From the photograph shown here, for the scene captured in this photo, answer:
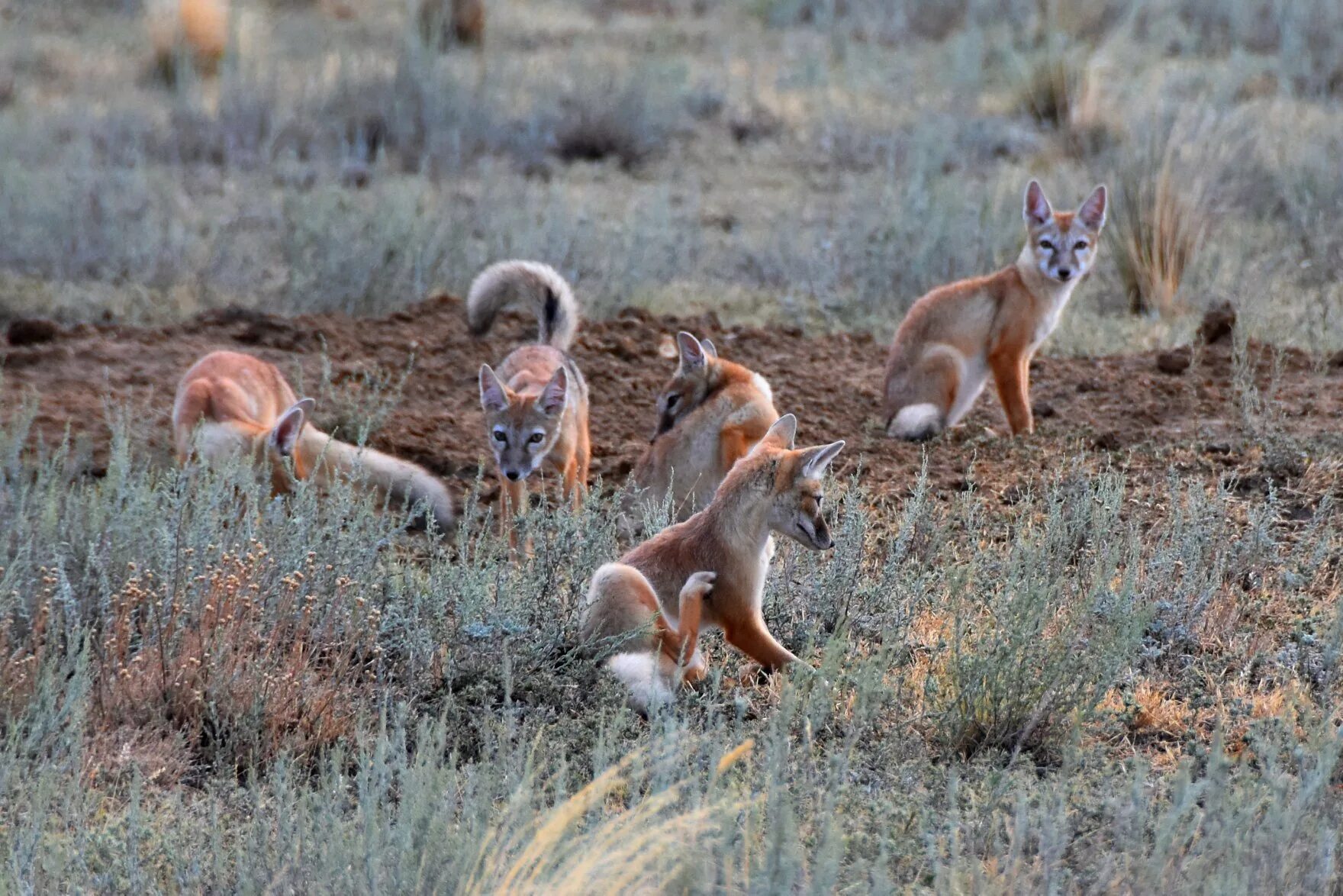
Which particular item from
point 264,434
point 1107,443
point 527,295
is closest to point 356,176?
point 527,295

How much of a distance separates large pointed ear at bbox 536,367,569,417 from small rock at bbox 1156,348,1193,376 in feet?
11.6

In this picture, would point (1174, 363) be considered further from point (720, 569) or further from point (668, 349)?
point (720, 569)

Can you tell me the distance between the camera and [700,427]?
7266 millimetres

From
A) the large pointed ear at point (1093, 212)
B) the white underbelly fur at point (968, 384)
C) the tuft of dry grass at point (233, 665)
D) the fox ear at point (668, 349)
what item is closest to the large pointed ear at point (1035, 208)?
the large pointed ear at point (1093, 212)

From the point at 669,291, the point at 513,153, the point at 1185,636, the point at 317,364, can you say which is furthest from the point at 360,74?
the point at 1185,636

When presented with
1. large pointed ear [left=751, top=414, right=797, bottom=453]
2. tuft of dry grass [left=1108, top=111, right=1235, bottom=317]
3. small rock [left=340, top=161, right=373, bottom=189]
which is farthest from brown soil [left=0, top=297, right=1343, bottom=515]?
small rock [left=340, top=161, right=373, bottom=189]

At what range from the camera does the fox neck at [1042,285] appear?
336 inches

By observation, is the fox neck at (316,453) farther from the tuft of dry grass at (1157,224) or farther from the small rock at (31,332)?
the tuft of dry grass at (1157,224)

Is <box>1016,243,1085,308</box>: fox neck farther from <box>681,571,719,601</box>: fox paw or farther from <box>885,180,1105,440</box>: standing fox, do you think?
<box>681,571,719,601</box>: fox paw

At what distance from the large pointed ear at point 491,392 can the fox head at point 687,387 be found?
77 cm

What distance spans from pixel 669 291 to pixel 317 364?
3141 millimetres

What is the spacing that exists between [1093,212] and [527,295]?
322 centimetres

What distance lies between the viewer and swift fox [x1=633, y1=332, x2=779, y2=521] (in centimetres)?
725

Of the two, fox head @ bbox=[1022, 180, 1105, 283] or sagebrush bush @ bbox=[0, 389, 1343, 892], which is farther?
fox head @ bbox=[1022, 180, 1105, 283]
